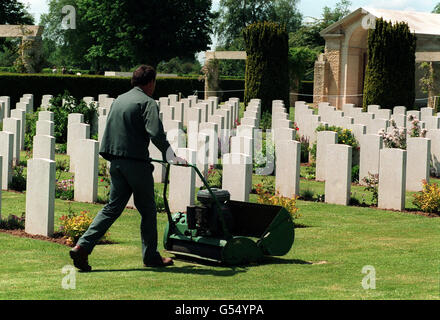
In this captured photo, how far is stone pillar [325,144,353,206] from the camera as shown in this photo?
1123 cm

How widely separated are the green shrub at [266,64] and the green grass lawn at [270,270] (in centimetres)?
1650

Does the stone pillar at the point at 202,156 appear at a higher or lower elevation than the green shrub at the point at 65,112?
lower

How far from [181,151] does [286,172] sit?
5.73 feet

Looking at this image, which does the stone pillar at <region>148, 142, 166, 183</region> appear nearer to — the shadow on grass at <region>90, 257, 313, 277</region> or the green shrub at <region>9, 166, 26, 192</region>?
the green shrub at <region>9, 166, 26, 192</region>

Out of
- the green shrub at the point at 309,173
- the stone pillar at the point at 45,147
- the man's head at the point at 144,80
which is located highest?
the man's head at the point at 144,80

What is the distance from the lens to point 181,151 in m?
11.4

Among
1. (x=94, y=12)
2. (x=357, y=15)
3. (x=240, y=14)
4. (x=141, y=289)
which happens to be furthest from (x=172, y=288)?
(x=240, y=14)

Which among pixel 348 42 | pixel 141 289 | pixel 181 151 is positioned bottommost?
pixel 141 289

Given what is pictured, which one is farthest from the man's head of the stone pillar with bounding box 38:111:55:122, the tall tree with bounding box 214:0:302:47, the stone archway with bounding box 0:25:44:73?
the tall tree with bounding box 214:0:302:47

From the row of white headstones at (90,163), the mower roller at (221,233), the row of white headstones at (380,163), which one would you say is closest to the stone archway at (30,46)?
the row of white headstones at (90,163)

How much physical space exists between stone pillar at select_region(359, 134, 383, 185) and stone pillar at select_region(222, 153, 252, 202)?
3.35 m

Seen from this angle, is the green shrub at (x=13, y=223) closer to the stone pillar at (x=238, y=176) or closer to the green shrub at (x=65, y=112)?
the stone pillar at (x=238, y=176)

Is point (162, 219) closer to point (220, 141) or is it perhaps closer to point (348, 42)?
point (220, 141)

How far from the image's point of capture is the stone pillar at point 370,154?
12.8m
